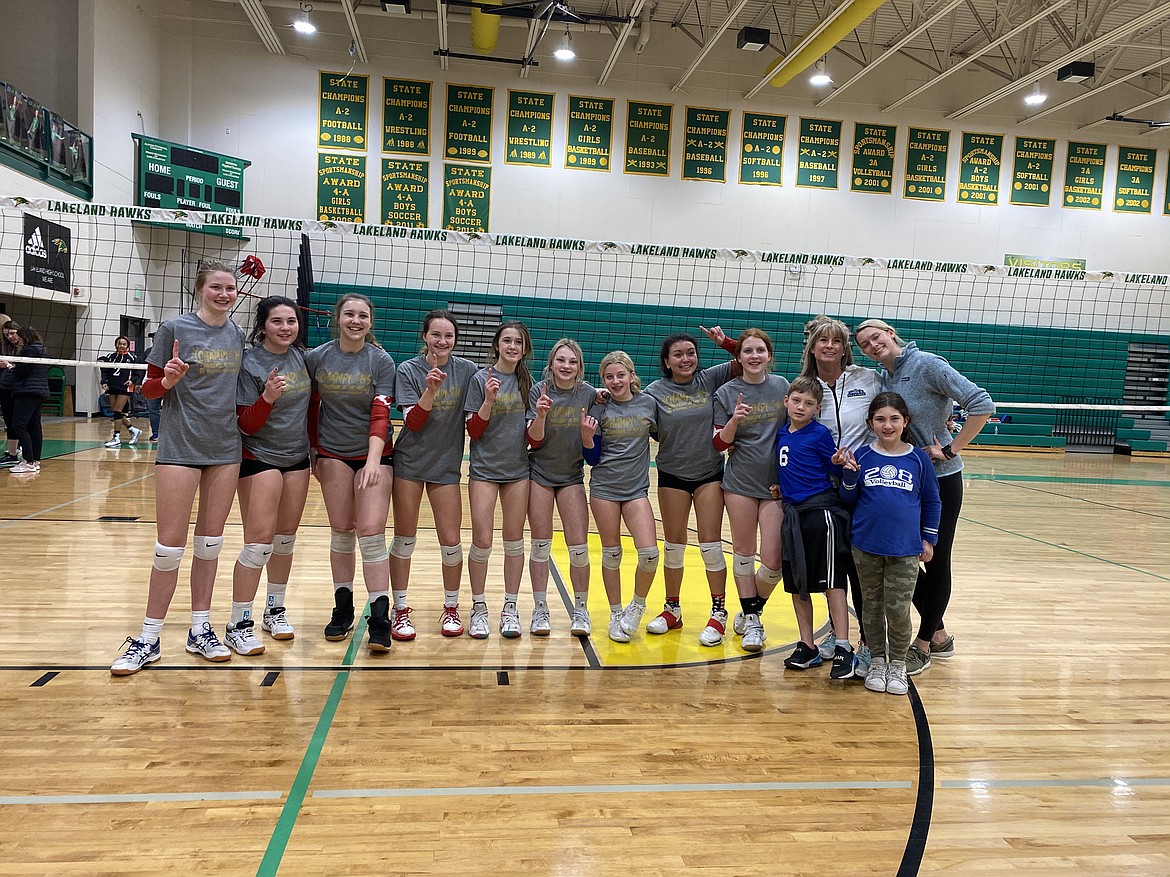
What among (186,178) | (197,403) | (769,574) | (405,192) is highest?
(405,192)

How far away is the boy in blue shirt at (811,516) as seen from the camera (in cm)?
347

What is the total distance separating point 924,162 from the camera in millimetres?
16156

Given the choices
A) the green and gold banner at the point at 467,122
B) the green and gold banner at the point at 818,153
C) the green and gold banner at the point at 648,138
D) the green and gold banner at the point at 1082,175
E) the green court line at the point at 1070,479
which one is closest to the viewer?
the green court line at the point at 1070,479

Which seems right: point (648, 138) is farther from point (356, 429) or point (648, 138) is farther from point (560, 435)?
point (356, 429)

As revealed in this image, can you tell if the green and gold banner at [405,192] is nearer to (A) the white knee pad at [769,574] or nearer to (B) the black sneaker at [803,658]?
(A) the white knee pad at [769,574]

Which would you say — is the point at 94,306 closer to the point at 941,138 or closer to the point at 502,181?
the point at 502,181

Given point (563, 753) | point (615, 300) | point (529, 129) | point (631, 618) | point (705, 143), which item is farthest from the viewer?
point (705, 143)

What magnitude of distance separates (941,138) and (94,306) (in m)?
16.0

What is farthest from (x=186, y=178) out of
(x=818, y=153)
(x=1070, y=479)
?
(x=1070, y=479)

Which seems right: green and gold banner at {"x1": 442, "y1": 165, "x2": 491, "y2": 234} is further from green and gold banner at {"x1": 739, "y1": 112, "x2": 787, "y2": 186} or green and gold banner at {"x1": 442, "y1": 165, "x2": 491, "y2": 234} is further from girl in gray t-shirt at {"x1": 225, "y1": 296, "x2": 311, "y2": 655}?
girl in gray t-shirt at {"x1": 225, "y1": 296, "x2": 311, "y2": 655}

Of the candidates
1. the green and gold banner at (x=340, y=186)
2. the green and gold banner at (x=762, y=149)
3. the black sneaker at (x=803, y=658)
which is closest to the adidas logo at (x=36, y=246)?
the green and gold banner at (x=340, y=186)

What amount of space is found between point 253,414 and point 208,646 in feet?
3.37

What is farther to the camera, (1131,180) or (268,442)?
(1131,180)

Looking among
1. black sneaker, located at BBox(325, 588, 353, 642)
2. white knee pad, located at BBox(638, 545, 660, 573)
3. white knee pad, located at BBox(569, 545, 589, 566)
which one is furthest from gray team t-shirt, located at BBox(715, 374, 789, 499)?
black sneaker, located at BBox(325, 588, 353, 642)
